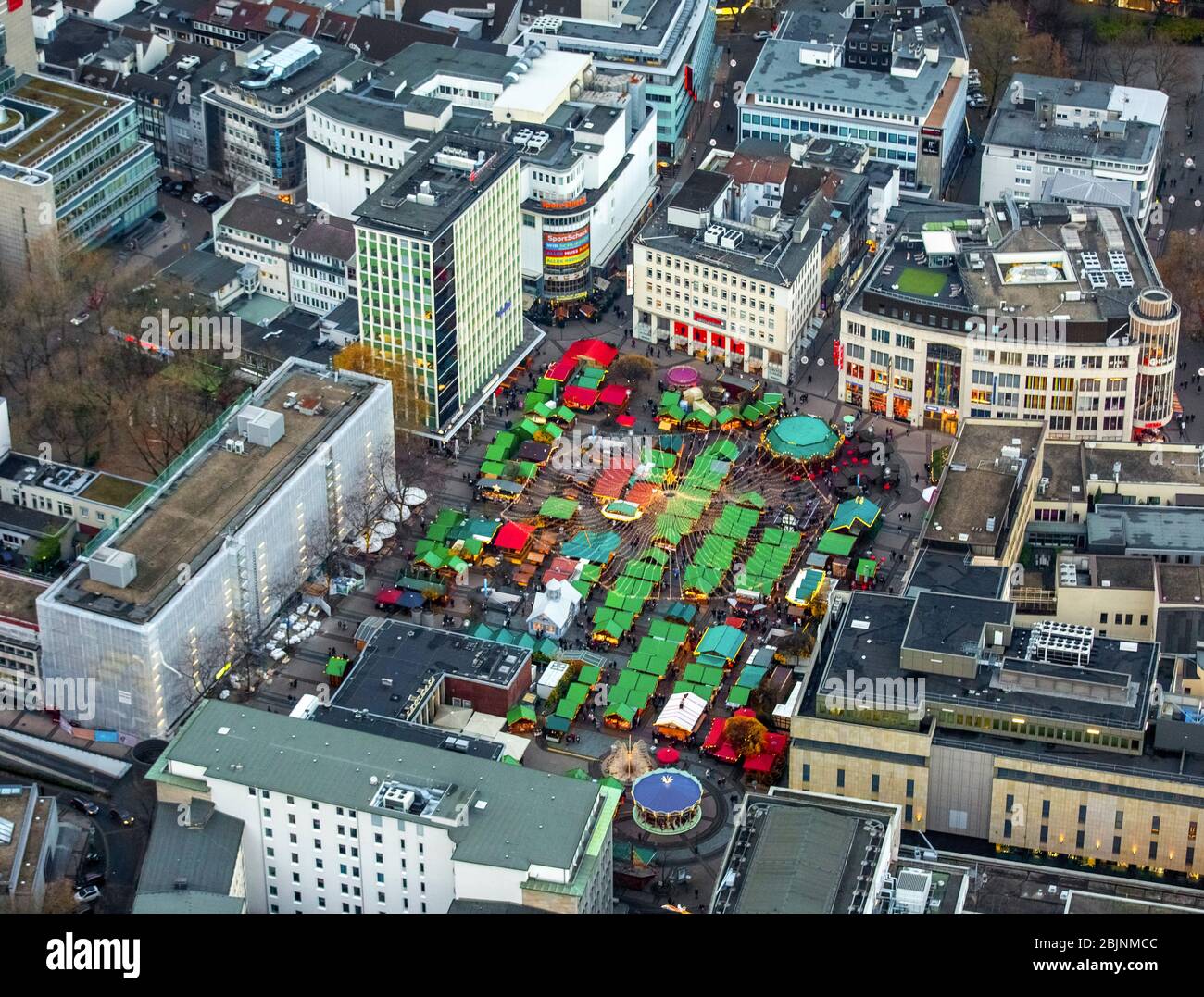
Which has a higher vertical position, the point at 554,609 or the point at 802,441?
the point at 802,441

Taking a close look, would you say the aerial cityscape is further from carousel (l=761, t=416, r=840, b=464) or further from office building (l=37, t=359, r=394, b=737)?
carousel (l=761, t=416, r=840, b=464)

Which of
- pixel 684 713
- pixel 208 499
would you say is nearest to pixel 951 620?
pixel 684 713

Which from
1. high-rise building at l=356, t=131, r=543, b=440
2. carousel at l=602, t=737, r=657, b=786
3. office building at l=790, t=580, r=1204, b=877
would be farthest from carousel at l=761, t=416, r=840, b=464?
office building at l=790, t=580, r=1204, b=877

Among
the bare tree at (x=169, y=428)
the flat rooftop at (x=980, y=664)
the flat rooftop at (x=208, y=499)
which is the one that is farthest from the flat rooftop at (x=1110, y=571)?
the bare tree at (x=169, y=428)

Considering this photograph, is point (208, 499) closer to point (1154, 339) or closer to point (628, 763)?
point (628, 763)

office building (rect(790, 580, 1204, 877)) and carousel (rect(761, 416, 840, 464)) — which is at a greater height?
office building (rect(790, 580, 1204, 877))
